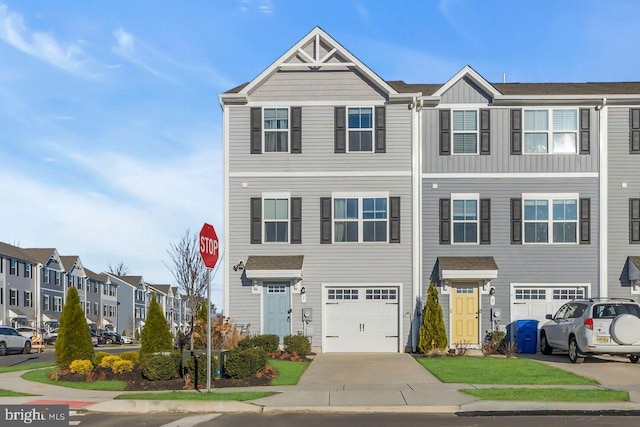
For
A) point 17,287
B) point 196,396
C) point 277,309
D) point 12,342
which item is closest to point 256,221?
point 277,309

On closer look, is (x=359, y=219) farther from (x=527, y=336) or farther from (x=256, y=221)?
(x=527, y=336)

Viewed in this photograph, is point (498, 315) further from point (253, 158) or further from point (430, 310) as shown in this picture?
point (253, 158)

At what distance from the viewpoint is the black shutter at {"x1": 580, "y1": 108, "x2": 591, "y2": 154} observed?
1041 inches

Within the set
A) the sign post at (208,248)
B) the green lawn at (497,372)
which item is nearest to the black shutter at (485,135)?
the green lawn at (497,372)

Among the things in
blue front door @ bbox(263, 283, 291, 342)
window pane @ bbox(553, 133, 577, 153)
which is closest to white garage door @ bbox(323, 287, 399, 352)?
blue front door @ bbox(263, 283, 291, 342)

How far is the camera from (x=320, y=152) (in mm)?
26719

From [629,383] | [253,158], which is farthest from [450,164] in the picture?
[629,383]

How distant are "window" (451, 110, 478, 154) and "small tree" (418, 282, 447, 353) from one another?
515cm

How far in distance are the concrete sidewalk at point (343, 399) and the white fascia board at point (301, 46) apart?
38.2ft

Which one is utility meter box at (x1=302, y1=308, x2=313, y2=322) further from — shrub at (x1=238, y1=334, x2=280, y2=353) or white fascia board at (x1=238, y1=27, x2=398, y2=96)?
white fascia board at (x1=238, y1=27, x2=398, y2=96)

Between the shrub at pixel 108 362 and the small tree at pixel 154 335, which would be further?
the small tree at pixel 154 335

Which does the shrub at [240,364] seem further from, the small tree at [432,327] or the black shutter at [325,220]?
the black shutter at [325,220]

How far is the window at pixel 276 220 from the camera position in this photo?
26.6 m

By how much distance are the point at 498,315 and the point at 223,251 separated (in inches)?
384
